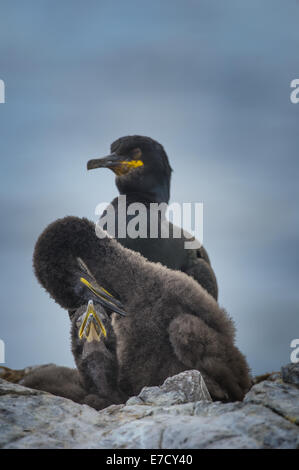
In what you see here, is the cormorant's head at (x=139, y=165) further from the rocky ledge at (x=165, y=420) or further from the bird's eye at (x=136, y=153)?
the rocky ledge at (x=165, y=420)

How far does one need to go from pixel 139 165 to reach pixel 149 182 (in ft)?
0.62

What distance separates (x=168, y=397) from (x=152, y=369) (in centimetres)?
74

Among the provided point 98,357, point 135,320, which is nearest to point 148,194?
point 135,320

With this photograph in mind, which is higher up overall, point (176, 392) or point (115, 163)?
point (115, 163)

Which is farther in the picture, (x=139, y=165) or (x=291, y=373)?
(x=139, y=165)

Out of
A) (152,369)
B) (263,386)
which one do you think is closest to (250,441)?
(263,386)

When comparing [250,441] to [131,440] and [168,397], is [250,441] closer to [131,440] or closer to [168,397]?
[131,440]

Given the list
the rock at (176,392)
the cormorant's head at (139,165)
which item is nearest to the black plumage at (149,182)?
the cormorant's head at (139,165)

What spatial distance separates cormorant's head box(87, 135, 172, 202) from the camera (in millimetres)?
4895

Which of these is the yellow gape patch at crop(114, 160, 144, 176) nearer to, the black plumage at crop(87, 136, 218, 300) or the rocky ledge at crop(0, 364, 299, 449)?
the black plumage at crop(87, 136, 218, 300)

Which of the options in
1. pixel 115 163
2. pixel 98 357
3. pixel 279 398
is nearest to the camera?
pixel 279 398

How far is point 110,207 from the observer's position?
4.70 metres

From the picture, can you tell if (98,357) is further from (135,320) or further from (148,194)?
(148,194)

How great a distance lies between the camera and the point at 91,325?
3.13m
